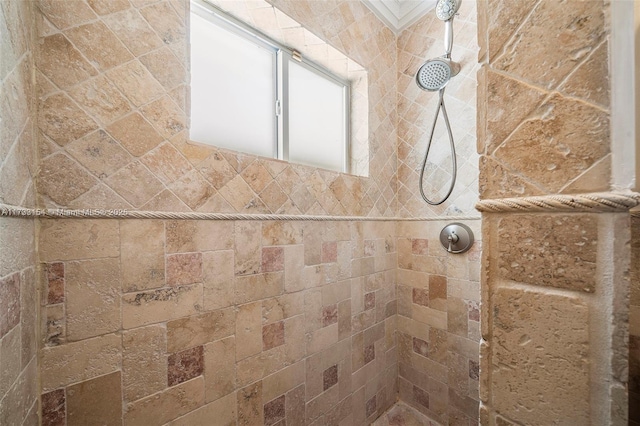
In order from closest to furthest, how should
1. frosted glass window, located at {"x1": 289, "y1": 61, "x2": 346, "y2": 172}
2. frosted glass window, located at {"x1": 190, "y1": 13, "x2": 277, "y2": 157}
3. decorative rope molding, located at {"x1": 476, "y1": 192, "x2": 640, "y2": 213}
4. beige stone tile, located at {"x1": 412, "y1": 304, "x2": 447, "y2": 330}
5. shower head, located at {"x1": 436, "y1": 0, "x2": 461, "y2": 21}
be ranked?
decorative rope molding, located at {"x1": 476, "y1": 192, "x2": 640, "y2": 213}
frosted glass window, located at {"x1": 190, "y1": 13, "x2": 277, "y2": 157}
shower head, located at {"x1": 436, "y1": 0, "x2": 461, "y2": 21}
frosted glass window, located at {"x1": 289, "y1": 61, "x2": 346, "y2": 172}
beige stone tile, located at {"x1": 412, "y1": 304, "x2": 447, "y2": 330}

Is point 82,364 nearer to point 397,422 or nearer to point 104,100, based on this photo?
point 104,100

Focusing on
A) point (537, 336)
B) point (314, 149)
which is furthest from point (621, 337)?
point (314, 149)

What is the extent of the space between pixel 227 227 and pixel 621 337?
1.01 m

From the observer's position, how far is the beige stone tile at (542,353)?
1.32 ft

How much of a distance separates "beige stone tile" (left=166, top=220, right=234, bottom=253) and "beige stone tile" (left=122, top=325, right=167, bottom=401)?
268mm

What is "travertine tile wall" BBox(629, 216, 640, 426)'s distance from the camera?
48 centimetres

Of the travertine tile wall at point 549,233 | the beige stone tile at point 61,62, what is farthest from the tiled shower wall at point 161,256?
the travertine tile wall at point 549,233

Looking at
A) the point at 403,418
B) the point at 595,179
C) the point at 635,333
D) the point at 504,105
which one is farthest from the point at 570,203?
the point at 403,418

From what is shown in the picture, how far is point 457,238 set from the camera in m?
1.36

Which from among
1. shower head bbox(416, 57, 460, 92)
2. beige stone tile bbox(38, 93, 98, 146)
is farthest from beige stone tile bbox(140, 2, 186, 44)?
shower head bbox(416, 57, 460, 92)

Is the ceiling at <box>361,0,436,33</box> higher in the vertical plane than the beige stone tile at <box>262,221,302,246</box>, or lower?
higher

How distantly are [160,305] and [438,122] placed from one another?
1.65m

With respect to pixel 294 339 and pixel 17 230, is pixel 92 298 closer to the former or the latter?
pixel 17 230

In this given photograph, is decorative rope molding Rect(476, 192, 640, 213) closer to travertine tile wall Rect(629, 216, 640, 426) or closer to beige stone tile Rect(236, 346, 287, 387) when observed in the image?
travertine tile wall Rect(629, 216, 640, 426)
